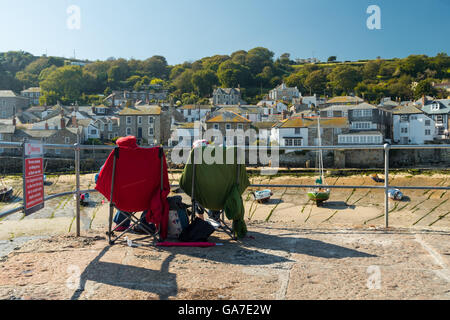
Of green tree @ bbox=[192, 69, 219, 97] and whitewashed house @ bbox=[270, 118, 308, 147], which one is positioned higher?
green tree @ bbox=[192, 69, 219, 97]

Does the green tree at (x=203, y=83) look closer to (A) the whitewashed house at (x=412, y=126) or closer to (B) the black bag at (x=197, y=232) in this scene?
(A) the whitewashed house at (x=412, y=126)

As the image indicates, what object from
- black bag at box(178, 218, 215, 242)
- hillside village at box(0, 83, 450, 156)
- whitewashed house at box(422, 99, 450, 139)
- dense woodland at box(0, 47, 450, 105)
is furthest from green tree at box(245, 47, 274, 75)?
black bag at box(178, 218, 215, 242)

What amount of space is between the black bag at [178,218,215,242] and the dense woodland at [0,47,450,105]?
340 feet

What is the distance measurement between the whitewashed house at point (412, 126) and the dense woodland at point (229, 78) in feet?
127

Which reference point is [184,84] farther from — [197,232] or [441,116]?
[197,232]

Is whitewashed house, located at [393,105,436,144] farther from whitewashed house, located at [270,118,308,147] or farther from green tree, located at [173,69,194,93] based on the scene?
green tree, located at [173,69,194,93]

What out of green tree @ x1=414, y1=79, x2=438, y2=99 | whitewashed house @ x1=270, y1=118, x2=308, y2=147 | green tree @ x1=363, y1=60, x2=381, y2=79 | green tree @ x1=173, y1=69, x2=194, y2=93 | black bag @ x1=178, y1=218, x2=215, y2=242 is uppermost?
green tree @ x1=363, y1=60, x2=381, y2=79

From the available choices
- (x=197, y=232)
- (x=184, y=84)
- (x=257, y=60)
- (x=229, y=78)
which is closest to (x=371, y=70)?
(x=257, y=60)

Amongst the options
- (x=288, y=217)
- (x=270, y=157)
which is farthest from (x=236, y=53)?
(x=288, y=217)

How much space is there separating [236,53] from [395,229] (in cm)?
17943

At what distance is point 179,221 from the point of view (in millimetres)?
4656

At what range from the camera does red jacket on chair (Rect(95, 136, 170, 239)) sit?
419cm

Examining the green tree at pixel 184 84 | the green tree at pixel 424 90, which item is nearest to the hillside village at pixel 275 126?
the green tree at pixel 424 90

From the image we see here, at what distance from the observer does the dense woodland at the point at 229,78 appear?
11331 cm
